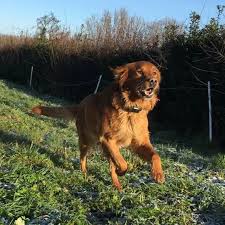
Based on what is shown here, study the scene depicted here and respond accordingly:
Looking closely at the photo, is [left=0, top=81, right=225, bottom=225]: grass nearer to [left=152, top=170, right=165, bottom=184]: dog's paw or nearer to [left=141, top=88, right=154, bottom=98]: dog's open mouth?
[left=152, top=170, right=165, bottom=184]: dog's paw

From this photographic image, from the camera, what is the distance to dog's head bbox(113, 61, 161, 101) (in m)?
6.38

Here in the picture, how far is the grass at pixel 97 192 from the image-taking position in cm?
489

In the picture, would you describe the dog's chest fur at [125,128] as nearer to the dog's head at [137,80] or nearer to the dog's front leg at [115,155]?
the dog's front leg at [115,155]

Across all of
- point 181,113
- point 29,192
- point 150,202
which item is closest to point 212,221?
point 150,202

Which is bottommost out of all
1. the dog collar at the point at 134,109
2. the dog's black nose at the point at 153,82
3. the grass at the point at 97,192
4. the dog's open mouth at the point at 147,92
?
the grass at the point at 97,192

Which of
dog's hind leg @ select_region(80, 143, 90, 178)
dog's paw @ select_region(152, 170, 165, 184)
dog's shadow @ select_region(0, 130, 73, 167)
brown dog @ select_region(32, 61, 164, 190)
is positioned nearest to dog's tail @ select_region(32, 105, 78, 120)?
dog's shadow @ select_region(0, 130, 73, 167)

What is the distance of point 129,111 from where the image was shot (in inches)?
257

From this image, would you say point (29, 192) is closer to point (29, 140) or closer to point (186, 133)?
point (29, 140)

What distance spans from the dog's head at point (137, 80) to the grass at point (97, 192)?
42.7 inches

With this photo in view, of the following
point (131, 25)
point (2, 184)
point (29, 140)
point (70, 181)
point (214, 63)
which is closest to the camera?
point (2, 184)

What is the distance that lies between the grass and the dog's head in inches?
42.7

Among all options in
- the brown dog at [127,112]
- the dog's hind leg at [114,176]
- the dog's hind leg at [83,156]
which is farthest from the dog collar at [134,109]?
the dog's hind leg at [83,156]

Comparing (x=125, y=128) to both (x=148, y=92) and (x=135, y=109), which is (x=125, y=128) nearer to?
(x=135, y=109)

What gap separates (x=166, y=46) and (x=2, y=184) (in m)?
12.6
